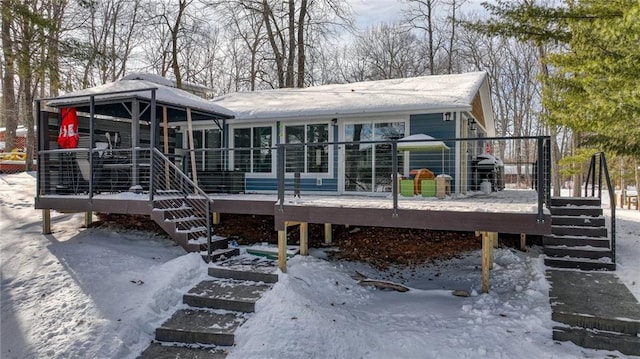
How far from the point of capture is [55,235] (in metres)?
8.20

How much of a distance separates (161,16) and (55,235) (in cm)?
1484

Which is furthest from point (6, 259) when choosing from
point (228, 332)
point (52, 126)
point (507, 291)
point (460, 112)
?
point (460, 112)

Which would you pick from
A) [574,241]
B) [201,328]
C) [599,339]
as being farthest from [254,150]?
A: [599,339]

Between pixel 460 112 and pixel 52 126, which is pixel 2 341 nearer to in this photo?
pixel 52 126

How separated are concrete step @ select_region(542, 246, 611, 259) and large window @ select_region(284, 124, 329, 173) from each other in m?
5.04

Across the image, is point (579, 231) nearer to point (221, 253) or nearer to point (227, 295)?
point (227, 295)

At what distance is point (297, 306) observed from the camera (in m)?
5.36

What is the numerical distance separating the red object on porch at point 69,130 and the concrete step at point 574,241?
9.22 metres

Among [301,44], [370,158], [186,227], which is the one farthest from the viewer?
[301,44]

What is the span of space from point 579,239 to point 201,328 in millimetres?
6357

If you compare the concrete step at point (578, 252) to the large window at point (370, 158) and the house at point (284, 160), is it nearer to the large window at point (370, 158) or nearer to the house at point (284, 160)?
the house at point (284, 160)

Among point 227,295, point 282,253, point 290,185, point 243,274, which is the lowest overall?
point 227,295

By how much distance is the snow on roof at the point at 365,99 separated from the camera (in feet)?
28.8

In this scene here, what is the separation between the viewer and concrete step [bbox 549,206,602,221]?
757cm
